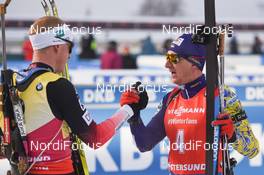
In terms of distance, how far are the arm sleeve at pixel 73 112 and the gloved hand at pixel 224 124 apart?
671 mm

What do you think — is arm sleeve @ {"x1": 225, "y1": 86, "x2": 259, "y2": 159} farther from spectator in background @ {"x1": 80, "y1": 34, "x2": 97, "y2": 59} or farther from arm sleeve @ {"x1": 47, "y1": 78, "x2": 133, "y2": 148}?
spectator in background @ {"x1": 80, "y1": 34, "x2": 97, "y2": 59}

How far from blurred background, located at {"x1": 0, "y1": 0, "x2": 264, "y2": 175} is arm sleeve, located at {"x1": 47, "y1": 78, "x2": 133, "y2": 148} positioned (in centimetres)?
173

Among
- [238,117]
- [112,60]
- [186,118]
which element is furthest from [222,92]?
[112,60]

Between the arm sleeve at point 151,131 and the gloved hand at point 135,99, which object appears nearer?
the gloved hand at point 135,99

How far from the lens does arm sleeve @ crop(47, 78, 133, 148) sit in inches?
125

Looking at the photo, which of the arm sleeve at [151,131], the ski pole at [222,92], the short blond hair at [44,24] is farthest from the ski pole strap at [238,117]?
the short blond hair at [44,24]

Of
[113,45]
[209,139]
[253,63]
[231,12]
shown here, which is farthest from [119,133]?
[231,12]

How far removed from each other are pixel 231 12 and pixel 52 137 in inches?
1297

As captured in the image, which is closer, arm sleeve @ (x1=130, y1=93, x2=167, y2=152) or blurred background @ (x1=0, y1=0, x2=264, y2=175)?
arm sleeve @ (x1=130, y1=93, x2=167, y2=152)

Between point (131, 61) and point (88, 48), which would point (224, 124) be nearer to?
point (131, 61)

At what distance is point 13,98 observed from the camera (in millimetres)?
3234

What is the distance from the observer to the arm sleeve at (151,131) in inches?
147
